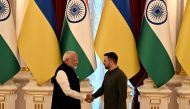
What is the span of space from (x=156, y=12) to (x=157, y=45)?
0.50 meters

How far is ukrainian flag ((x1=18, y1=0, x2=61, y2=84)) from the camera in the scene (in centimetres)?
652

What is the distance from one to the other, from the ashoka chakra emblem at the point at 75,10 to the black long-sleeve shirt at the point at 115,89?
167 centimetres

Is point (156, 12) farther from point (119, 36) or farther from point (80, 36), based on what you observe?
point (80, 36)

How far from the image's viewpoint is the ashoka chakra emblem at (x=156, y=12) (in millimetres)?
6525

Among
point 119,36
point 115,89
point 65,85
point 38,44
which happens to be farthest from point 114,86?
point 38,44

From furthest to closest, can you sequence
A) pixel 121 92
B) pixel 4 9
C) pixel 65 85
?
pixel 4 9, pixel 65 85, pixel 121 92

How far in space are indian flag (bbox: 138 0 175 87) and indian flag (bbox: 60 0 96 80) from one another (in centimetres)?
80

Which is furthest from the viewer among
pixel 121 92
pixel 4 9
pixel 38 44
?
pixel 4 9

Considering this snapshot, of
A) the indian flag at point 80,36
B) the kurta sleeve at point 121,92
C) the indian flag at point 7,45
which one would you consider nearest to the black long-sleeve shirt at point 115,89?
the kurta sleeve at point 121,92

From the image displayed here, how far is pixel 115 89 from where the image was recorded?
198 inches

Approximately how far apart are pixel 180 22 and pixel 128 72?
118cm

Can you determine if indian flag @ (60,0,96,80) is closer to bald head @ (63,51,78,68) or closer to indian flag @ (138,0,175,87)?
indian flag @ (138,0,175,87)

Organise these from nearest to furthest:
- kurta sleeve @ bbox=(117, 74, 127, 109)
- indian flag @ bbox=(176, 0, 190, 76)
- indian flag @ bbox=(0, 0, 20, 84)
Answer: kurta sleeve @ bbox=(117, 74, 127, 109), indian flag @ bbox=(176, 0, 190, 76), indian flag @ bbox=(0, 0, 20, 84)

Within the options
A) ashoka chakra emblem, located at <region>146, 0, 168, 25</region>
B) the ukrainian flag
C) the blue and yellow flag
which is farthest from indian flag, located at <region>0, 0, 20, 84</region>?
ashoka chakra emblem, located at <region>146, 0, 168, 25</region>
